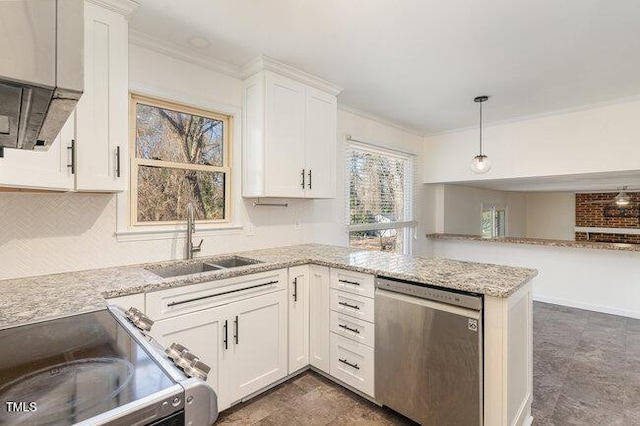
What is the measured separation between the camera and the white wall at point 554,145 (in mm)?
3387

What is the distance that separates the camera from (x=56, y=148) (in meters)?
1.67

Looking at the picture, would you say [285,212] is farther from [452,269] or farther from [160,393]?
[160,393]

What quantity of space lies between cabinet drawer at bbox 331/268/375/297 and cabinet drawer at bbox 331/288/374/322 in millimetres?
35

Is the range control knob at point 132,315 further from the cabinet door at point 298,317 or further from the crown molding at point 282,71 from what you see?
the crown molding at point 282,71

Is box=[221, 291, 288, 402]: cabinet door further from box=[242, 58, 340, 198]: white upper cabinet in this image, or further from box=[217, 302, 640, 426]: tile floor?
box=[242, 58, 340, 198]: white upper cabinet

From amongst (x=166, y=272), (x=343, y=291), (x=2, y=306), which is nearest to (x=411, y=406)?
(x=343, y=291)

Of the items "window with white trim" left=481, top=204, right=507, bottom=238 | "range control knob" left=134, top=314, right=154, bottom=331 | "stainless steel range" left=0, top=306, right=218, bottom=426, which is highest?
"window with white trim" left=481, top=204, right=507, bottom=238

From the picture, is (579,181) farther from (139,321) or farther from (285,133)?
(139,321)

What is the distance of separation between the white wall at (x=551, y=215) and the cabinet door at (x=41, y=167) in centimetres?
949

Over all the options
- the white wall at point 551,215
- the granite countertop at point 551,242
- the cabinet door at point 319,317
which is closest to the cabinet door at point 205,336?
the cabinet door at point 319,317

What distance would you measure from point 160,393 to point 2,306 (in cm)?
117

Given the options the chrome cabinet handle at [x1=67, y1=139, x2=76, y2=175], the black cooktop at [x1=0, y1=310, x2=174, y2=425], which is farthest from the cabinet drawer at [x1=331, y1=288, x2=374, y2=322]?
the chrome cabinet handle at [x1=67, y1=139, x2=76, y2=175]

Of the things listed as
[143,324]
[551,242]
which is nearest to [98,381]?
[143,324]

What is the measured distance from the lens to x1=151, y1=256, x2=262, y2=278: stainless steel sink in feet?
7.56
